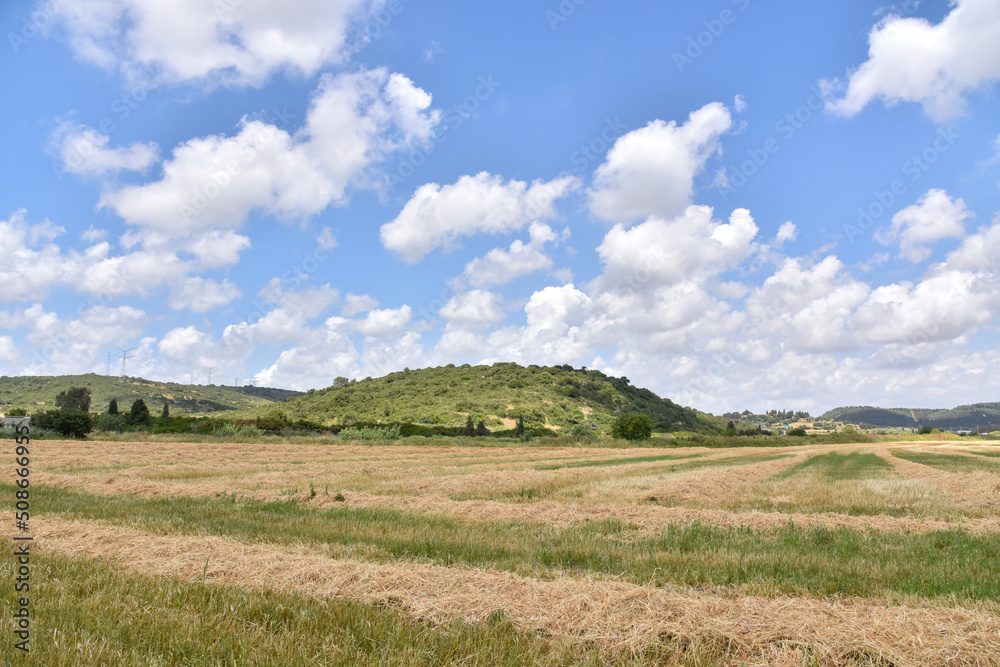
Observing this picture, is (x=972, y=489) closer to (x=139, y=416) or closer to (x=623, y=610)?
(x=623, y=610)

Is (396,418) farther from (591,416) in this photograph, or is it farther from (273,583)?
(273,583)

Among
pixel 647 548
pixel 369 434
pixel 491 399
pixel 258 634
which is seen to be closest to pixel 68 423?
pixel 369 434

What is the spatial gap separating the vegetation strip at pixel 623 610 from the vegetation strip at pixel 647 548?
107cm

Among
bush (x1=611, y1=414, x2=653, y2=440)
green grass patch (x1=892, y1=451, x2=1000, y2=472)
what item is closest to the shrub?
bush (x1=611, y1=414, x2=653, y2=440)

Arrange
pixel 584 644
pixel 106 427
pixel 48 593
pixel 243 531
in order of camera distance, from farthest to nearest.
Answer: pixel 106 427 < pixel 243 531 < pixel 48 593 < pixel 584 644

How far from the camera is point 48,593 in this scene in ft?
17.9

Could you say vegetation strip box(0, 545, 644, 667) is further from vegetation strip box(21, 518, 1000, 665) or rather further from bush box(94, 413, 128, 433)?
bush box(94, 413, 128, 433)

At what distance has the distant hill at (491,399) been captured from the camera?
99875 mm

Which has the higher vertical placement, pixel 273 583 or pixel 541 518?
pixel 273 583

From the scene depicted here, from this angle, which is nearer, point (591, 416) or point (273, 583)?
point (273, 583)

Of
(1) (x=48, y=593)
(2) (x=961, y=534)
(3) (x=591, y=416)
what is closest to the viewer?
(1) (x=48, y=593)

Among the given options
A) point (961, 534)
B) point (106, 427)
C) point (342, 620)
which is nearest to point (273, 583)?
point (342, 620)

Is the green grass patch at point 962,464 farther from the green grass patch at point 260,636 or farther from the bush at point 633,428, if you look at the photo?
the green grass patch at point 260,636

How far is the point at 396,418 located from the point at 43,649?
3675 inches
